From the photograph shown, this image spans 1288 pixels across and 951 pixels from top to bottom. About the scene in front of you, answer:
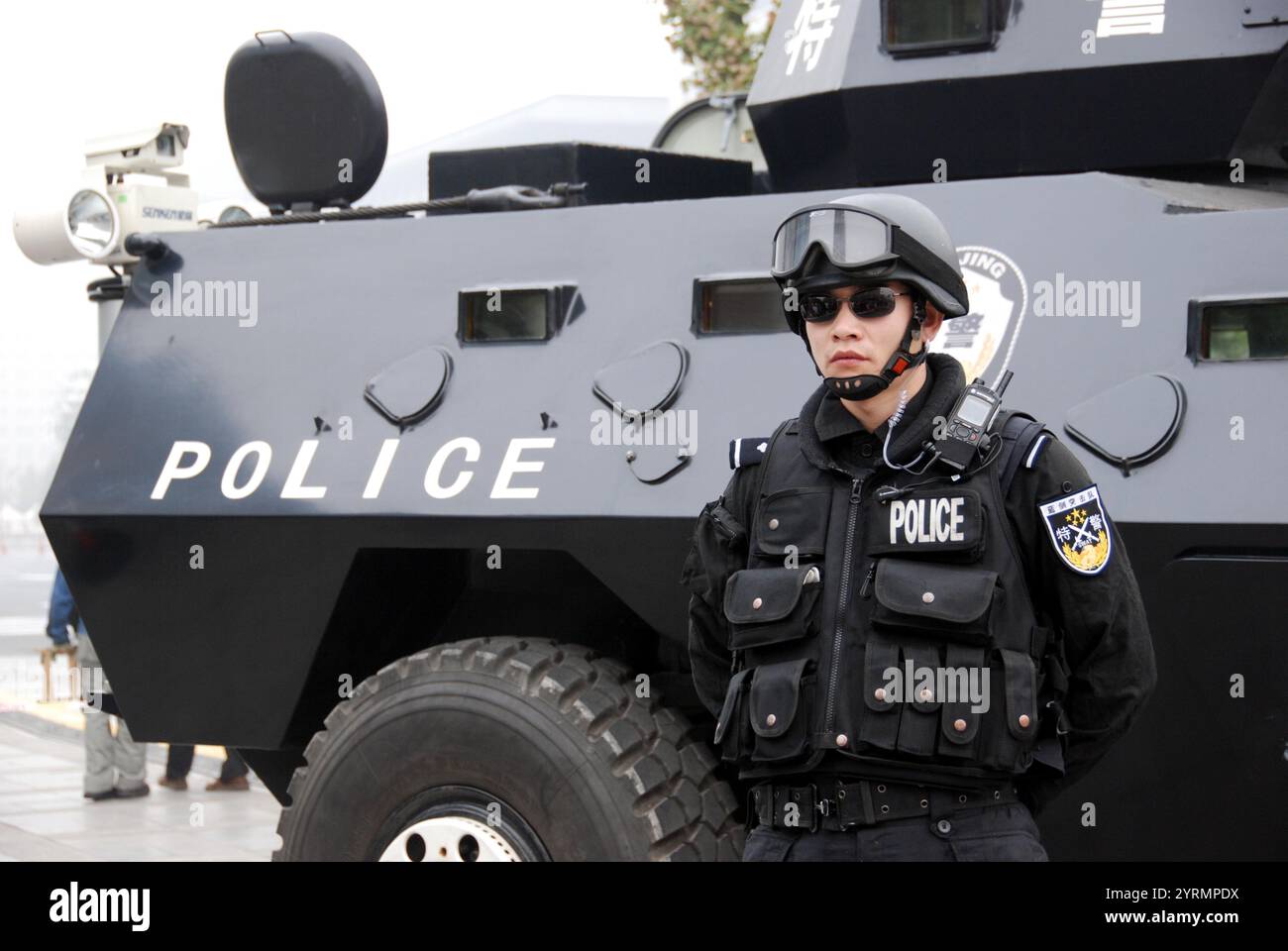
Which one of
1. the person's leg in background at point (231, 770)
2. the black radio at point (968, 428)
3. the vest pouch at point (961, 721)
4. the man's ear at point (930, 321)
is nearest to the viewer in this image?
the vest pouch at point (961, 721)

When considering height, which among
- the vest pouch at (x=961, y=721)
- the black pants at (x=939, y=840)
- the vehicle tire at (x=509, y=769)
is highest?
the vest pouch at (x=961, y=721)

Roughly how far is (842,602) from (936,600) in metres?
0.16

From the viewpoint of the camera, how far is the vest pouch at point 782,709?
283 centimetres

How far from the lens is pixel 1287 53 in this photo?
14.2 ft

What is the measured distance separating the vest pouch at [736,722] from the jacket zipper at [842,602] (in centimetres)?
14

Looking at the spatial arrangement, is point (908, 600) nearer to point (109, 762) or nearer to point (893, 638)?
point (893, 638)

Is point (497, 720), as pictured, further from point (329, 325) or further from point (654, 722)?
point (329, 325)

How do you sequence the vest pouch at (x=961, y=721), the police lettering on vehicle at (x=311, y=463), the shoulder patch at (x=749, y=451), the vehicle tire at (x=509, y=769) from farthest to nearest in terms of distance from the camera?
the police lettering on vehicle at (x=311, y=463) → the vehicle tire at (x=509, y=769) → the shoulder patch at (x=749, y=451) → the vest pouch at (x=961, y=721)

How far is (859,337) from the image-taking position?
9.54ft

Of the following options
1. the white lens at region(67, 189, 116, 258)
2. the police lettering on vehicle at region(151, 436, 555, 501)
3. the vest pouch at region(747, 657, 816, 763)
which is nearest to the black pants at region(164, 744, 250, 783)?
the white lens at region(67, 189, 116, 258)

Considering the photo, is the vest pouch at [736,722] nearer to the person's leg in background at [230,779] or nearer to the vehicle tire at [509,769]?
the vehicle tire at [509,769]

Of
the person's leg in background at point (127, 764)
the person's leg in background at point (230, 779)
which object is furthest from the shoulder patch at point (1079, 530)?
the person's leg in background at point (230, 779)
